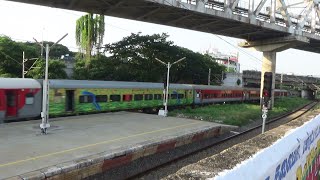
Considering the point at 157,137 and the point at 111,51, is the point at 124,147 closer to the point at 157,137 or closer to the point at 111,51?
the point at 157,137

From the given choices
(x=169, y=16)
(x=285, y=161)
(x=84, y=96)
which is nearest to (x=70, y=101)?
(x=84, y=96)

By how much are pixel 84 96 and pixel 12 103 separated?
17.9 ft

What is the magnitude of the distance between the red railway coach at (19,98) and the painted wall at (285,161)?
→ 15.8 m

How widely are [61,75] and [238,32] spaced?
75.6ft

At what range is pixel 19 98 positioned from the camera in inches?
754

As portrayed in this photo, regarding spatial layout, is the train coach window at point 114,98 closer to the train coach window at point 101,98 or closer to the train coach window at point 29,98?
the train coach window at point 101,98

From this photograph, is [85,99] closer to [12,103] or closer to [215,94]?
[12,103]

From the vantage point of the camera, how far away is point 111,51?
48281mm

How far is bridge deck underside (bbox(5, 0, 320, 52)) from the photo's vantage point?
2666cm

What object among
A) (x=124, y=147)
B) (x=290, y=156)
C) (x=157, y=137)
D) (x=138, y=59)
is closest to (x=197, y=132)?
(x=157, y=137)

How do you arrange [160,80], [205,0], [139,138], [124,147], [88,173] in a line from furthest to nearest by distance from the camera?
[160,80], [205,0], [139,138], [124,147], [88,173]

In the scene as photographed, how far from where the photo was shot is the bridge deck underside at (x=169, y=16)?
26.7m

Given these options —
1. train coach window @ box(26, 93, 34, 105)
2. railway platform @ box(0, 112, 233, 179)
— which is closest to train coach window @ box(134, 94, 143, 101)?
railway platform @ box(0, 112, 233, 179)

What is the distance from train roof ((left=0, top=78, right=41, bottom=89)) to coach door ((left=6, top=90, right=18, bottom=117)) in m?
0.32
